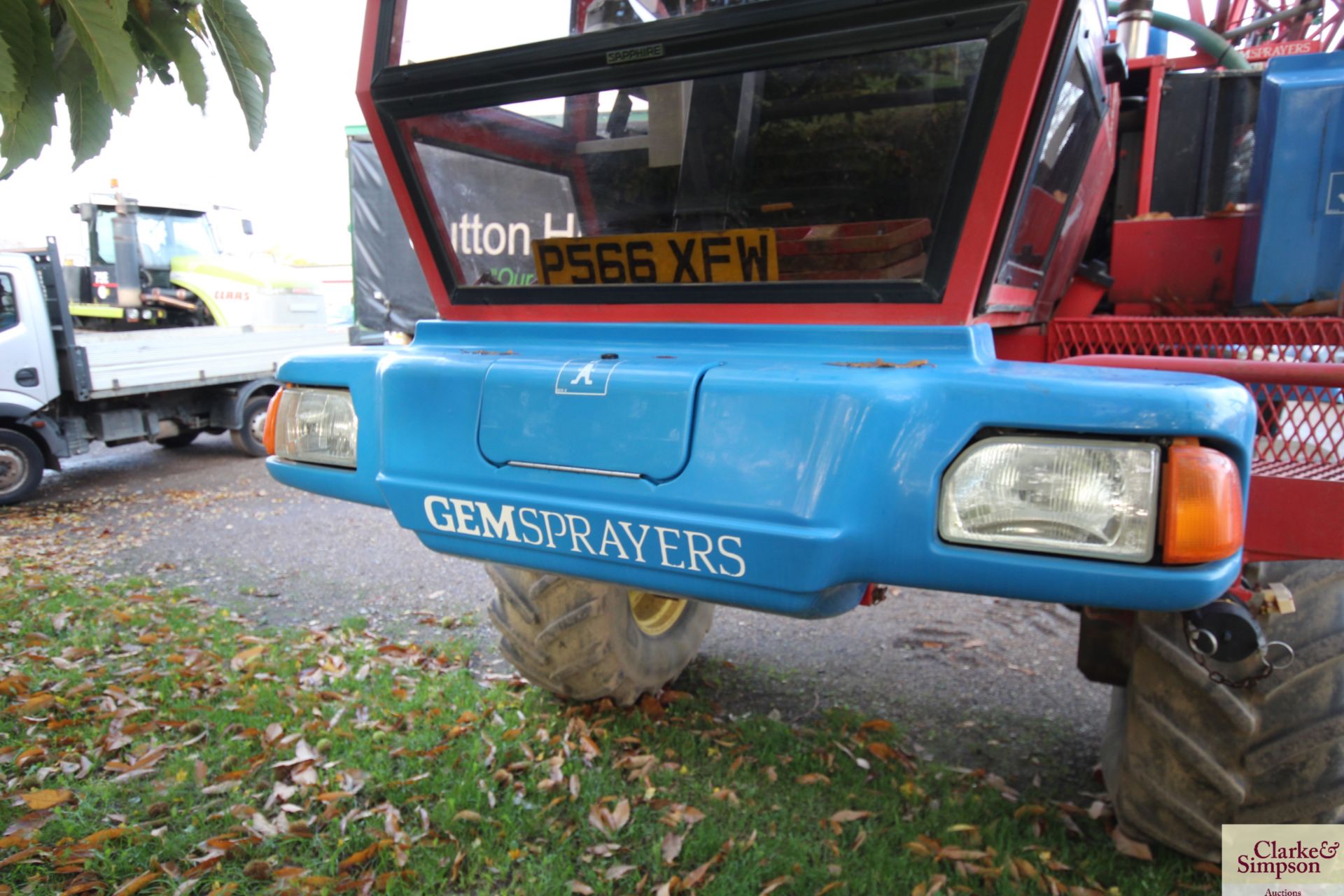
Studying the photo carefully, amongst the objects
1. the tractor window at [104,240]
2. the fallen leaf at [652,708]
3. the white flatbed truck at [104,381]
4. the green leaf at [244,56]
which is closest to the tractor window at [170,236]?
the tractor window at [104,240]

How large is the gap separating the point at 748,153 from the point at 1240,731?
1800mm

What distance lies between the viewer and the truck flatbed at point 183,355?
7.22 meters

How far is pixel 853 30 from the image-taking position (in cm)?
162

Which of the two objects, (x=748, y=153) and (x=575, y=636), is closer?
(x=748, y=153)

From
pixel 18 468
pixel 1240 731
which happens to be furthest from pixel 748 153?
pixel 18 468

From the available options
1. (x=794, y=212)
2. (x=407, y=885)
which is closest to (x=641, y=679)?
(x=407, y=885)

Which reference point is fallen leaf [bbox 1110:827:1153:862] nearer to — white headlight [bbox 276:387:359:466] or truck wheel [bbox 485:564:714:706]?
truck wheel [bbox 485:564:714:706]

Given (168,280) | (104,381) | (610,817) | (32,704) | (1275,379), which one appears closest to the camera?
(1275,379)

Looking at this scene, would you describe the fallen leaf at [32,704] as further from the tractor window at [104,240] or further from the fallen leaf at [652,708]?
the tractor window at [104,240]

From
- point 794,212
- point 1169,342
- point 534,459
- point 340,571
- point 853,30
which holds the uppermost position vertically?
point 853,30

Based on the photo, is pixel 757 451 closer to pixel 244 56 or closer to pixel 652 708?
pixel 244 56

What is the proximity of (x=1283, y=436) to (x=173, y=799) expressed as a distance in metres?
3.19

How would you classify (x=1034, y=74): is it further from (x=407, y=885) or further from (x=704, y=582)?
(x=407, y=885)

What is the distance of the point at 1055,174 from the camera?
2.04 metres
